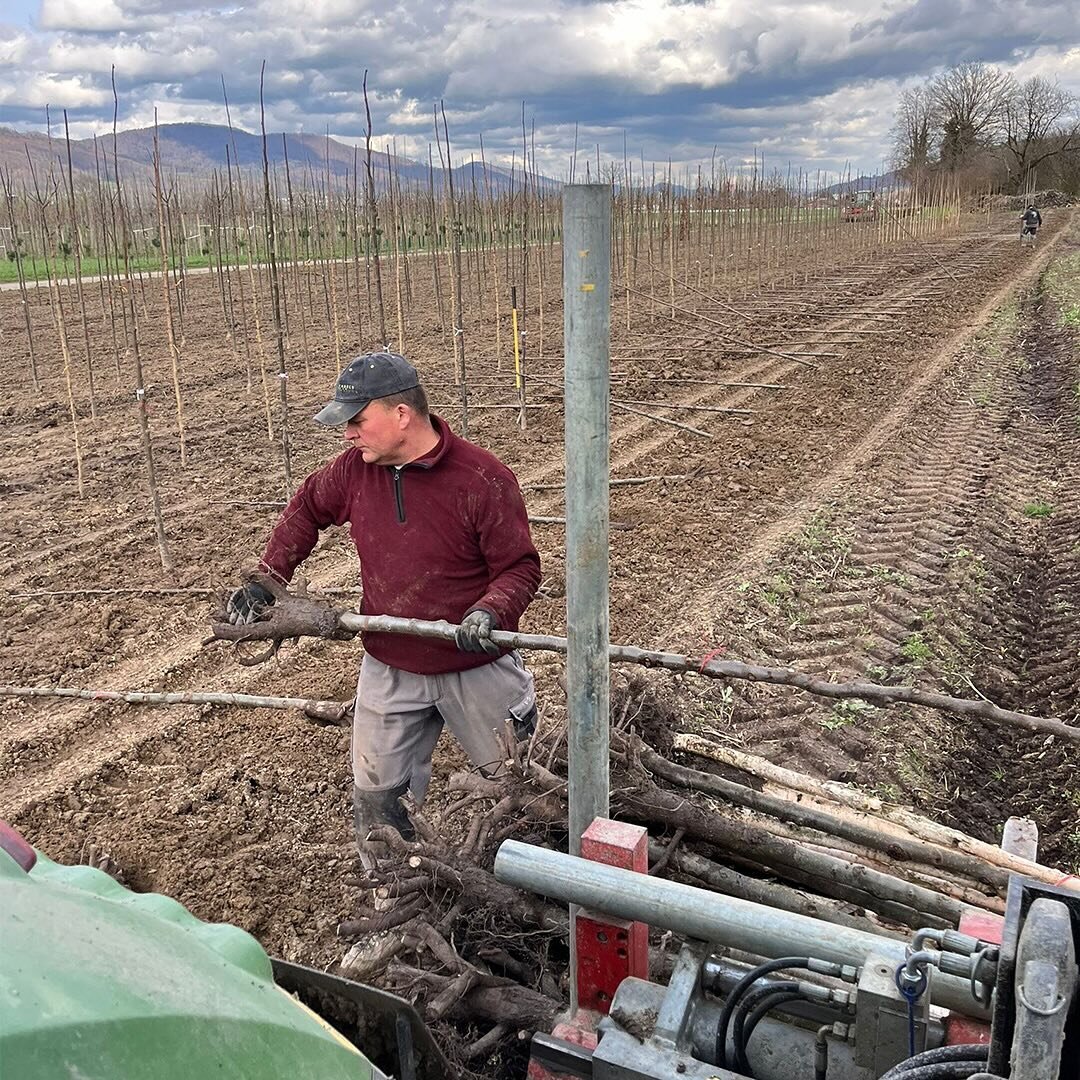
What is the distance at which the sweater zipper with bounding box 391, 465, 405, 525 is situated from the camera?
3.11 m

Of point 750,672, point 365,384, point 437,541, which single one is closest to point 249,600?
point 437,541

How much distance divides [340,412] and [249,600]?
0.70 meters

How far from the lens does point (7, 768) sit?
4.43 meters

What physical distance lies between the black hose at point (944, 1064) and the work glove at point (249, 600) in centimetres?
229

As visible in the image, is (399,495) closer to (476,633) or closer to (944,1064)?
(476,633)

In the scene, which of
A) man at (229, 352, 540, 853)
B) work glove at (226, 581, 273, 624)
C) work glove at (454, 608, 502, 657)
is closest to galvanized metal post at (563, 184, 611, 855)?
work glove at (454, 608, 502, 657)

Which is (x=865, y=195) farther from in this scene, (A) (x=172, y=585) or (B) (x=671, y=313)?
(A) (x=172, y=585)

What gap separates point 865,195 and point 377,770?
5185cm

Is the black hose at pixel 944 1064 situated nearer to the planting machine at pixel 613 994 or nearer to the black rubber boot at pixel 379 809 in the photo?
the planting machine at pixel 613 994

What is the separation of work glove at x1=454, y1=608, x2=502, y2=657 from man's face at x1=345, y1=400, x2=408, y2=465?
62cm

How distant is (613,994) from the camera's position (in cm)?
200

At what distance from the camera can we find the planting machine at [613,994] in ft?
3.17

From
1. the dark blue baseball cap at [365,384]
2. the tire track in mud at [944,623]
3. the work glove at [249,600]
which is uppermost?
the dark blue baseball cap at [365,384]

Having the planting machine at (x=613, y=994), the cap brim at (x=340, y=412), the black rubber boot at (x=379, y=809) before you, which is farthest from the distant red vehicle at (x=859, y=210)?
the planting machine at (x=613, y=994)
